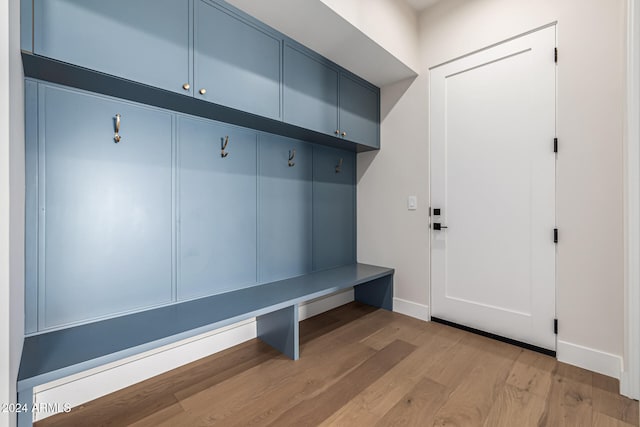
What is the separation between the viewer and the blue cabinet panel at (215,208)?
1.89 meters

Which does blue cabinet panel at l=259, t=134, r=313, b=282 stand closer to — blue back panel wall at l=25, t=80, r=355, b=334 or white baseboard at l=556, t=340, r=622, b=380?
blue back panel wall at l=25, t=80, r=355, b=334

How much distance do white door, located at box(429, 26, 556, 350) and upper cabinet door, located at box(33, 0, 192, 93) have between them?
205 cm

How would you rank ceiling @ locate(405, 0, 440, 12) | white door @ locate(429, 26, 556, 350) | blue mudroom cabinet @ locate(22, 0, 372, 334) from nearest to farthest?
blue mudroom cabinet @ locate(22, 0, 372, 334), white door @ locate(429, 26, 556, 350), ceiling @ locate(405, 0, 440, 12)

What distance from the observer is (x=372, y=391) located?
163cm

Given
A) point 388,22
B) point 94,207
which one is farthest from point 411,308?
point 94,207

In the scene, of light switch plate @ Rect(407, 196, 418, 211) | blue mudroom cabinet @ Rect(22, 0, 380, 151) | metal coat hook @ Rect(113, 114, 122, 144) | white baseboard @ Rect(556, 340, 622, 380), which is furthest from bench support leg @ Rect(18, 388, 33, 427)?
white baseboard @ Rect(556, 340, 622, 380)

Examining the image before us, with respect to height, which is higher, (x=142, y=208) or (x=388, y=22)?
(x=388, y=22)

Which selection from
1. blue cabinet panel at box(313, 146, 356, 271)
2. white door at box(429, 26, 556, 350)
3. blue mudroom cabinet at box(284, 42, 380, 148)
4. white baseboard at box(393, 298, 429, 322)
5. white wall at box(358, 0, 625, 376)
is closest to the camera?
white wall at box(358, 0, 625, 376)

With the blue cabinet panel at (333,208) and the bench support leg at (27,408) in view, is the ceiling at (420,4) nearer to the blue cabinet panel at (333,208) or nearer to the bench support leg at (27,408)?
the blue cabinet panel at (333,208)

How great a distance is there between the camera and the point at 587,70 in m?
1.84

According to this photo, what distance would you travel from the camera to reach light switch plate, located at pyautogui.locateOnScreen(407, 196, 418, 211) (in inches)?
106

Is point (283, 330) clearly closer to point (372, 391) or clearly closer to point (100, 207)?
point (372, 391)

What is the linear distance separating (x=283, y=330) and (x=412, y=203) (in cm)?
160

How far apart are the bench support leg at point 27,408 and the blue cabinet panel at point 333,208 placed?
1.96 meters
